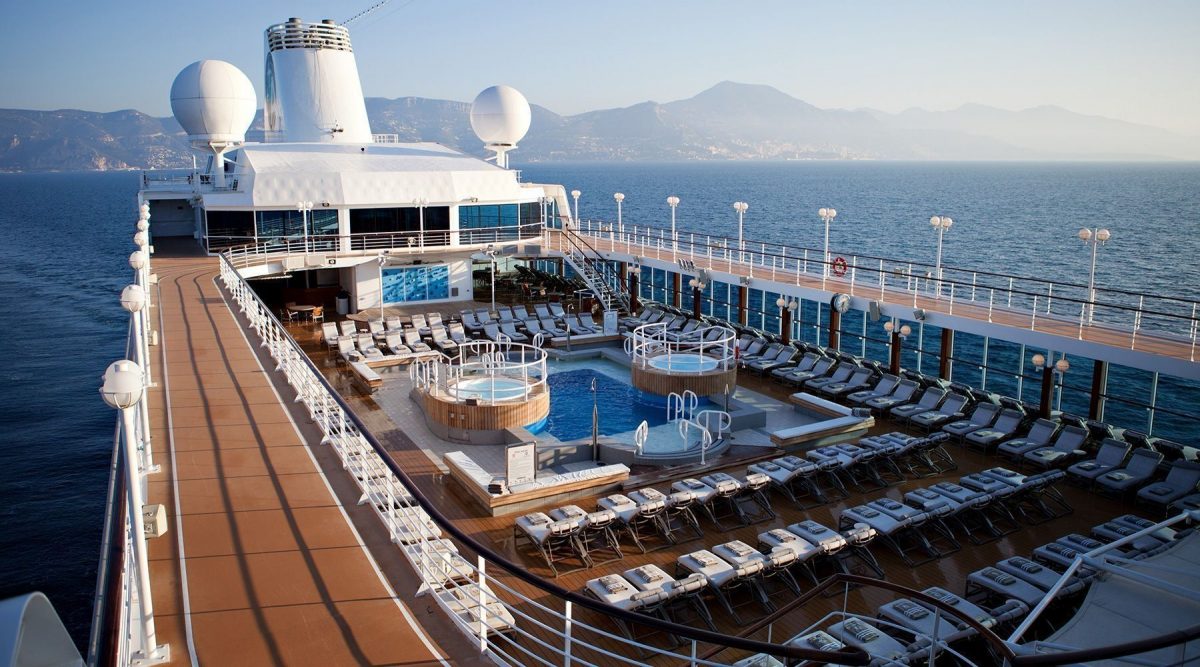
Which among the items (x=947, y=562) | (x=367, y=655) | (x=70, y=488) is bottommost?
(x=70, y=488)

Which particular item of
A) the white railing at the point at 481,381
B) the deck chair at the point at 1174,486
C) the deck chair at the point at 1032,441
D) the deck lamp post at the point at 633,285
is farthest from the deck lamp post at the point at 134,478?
the deck lamp post at the point at 633,285

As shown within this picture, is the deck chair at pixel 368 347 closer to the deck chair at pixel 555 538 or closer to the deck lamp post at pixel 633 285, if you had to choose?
the deck lamp post at pixel 633 285

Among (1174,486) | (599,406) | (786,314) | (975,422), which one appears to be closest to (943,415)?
(975,422)

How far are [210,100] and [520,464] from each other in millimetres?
20551

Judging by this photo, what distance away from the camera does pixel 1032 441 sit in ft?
39.5

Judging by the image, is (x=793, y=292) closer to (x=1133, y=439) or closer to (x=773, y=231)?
(x=1133, y=439)

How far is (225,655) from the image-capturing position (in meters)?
4.56

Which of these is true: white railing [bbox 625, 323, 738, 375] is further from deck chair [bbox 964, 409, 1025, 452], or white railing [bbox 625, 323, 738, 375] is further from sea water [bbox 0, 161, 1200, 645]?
sea water [bbox 0, 161, 1200, 645]

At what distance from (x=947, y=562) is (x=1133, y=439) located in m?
5.01

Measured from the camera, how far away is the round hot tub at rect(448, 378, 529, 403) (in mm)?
13484

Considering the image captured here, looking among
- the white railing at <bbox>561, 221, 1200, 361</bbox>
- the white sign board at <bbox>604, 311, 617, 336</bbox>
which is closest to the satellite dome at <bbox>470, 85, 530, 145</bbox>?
the white railing at <bbox>561, 221, 1200, 361</bbox>

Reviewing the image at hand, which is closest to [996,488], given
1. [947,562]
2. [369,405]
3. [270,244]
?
[947,562]

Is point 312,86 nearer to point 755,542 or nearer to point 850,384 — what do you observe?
point 850,384

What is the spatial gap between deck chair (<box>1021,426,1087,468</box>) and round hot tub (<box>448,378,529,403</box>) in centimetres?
734
